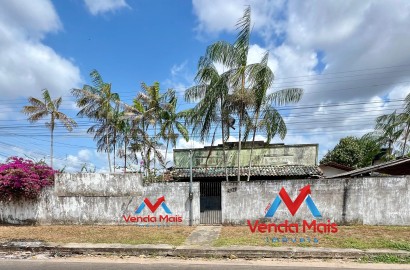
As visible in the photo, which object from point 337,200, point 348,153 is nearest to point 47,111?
point 337,200

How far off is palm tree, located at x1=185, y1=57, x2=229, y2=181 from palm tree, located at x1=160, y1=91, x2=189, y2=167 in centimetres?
429

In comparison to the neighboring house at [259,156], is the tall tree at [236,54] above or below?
above

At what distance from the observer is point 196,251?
7.62m

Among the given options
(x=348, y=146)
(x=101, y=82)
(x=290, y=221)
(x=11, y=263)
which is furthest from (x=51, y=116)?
(x=348, y=146)

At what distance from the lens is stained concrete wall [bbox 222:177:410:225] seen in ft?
34.2

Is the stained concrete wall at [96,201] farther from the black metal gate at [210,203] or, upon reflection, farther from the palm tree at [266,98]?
the palm tree at [266,98]

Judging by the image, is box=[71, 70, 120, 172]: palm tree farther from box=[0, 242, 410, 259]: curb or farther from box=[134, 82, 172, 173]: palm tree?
box=[0, 242, 410, 259]: curb

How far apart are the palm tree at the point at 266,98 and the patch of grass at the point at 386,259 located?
256 inches

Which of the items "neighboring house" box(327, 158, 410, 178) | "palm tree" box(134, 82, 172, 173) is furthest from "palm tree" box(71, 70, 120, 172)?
"neighboring house" box(327, 158, 410, 178)

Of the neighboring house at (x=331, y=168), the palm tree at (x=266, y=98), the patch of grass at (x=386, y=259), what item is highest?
the palm tree at (x=266, y=98)

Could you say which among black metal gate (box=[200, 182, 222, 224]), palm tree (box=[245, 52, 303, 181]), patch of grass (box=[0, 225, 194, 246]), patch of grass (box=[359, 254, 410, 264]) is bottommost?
patch of grass (box=[0, 225, 194, 246])

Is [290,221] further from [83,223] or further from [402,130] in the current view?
[402,130]

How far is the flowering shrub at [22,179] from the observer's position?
11.0m

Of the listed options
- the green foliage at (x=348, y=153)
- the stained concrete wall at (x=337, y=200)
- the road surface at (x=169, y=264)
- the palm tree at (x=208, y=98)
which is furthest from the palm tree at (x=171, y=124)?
the green foliage at (x=348, y=153)
